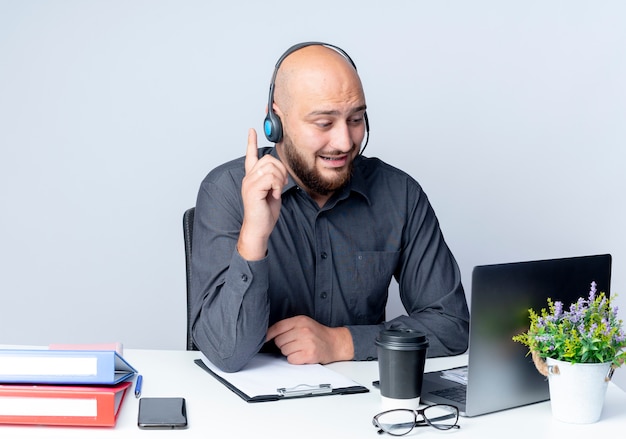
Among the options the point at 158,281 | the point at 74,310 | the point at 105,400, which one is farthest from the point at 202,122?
the point at 105,400

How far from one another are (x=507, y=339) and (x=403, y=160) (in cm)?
179

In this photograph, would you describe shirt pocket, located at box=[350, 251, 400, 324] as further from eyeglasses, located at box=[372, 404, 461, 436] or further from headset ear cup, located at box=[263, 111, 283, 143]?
eyeglasses, located at box=[372, 404, 461, 436]

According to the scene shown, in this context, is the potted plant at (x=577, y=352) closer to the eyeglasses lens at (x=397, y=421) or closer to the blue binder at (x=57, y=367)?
the eyeglasses lens at (x=397, y=421)

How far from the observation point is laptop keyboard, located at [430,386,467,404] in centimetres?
162

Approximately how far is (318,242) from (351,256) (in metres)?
0.10

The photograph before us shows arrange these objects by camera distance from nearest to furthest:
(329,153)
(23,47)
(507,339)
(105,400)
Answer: (105,400)
(507,339)
(329,153)
(23,47)

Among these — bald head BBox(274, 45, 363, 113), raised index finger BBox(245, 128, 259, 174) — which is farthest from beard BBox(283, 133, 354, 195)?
raised index finger BBox(245, 128, 259, 174)

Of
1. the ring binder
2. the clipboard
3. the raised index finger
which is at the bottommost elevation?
the clipboard

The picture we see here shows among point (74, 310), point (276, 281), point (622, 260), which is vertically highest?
point (276, 281)

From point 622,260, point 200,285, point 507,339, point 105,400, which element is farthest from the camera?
point 622,260

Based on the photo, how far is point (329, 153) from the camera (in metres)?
2.21

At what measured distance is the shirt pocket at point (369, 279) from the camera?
2.32 meters

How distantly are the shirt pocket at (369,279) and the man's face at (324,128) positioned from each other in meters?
0.22

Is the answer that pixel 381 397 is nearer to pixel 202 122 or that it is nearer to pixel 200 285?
pixel 200 285
